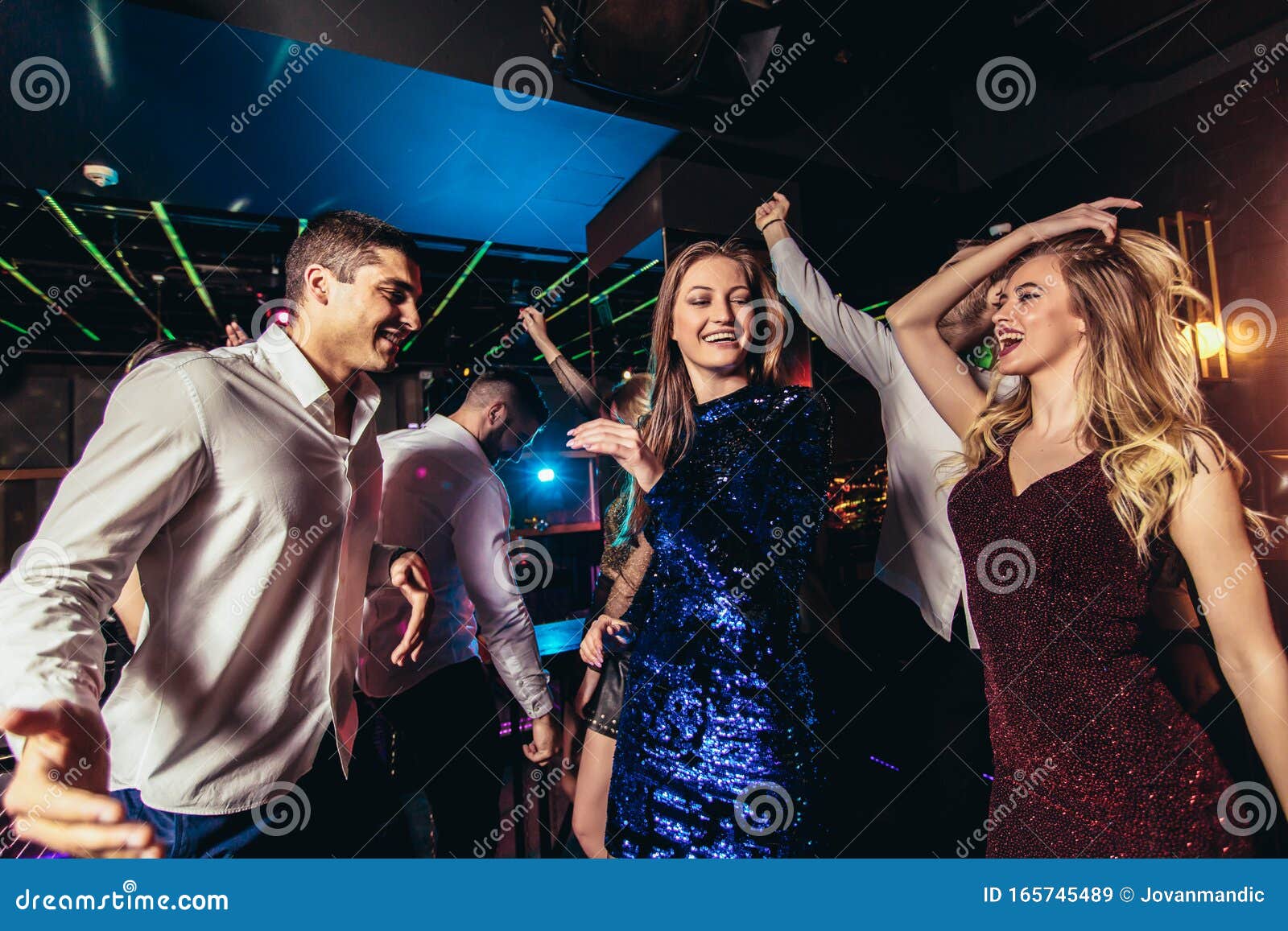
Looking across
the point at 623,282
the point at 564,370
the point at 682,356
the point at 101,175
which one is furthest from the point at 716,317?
the point at 101,175

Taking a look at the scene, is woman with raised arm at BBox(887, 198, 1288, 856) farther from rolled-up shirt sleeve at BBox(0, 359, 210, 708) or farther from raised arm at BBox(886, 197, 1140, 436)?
rolled-up shirt sleeve at BBox(0, 359, 210, 708)

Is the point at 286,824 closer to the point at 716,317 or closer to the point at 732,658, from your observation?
the point at 732,658

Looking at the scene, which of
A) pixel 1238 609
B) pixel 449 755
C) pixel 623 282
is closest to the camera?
pixel 1238 609

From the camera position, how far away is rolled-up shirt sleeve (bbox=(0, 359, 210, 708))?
823 millimetres

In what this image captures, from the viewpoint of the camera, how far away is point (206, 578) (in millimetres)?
1150

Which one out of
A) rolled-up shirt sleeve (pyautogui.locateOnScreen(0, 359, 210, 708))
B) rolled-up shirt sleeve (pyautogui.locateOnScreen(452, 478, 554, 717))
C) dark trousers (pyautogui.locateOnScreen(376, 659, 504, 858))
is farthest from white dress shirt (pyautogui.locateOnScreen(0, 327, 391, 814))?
dark trousers (pyautogui.locateOnScreen(376, 659, 504, 858))

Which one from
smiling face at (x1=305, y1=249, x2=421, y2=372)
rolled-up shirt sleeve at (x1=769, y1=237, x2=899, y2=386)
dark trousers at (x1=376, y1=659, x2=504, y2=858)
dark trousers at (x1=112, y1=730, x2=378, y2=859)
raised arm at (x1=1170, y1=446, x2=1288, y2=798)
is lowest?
dark trousers at (x1=376, y1=659, x2=504, y2=858)

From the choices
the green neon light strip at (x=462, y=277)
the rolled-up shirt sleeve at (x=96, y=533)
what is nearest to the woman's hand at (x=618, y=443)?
the rolled-up shirt sleeve at (x=96, y=533)

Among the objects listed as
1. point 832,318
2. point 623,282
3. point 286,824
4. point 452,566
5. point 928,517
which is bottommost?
point 286,824

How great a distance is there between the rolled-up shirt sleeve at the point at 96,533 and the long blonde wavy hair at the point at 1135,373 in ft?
6.00

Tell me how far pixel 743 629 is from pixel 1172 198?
2.96m

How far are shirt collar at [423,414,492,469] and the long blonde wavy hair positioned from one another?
6.45 feet

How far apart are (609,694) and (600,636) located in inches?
9.2

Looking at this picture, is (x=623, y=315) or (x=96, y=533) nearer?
(x=96, y=533)
